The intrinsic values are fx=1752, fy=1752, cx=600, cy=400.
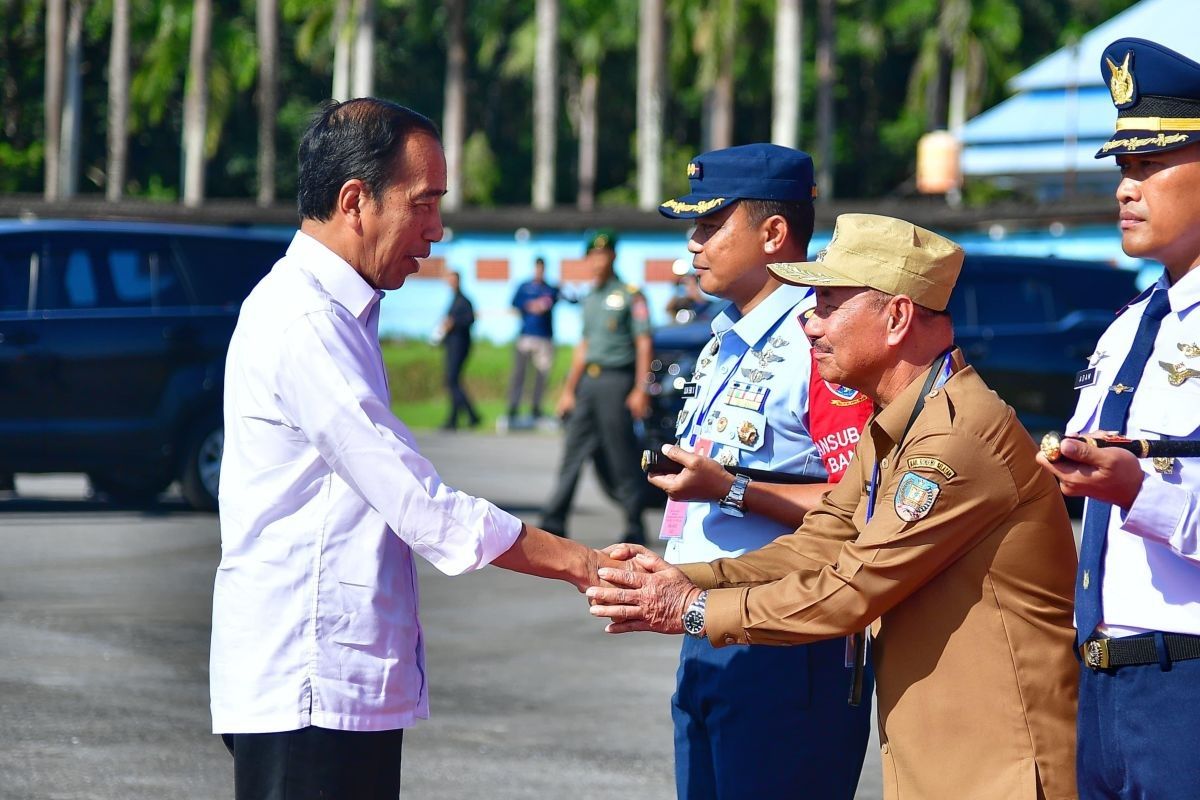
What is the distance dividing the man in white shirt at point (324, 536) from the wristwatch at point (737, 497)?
0.72 m

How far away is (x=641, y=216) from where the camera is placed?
2941cm

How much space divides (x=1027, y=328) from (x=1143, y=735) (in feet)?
41.2

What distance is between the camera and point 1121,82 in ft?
11.6

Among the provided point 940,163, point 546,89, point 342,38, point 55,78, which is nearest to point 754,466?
point 940,163

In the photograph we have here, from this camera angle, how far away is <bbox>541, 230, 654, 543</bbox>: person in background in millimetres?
12219

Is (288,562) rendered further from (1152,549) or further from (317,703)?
(1152,549)

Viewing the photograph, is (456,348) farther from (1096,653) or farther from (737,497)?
(1096,653)

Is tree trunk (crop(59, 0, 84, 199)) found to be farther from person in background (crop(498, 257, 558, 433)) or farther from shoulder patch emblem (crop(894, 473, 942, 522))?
shoulder patch emblem (crop(894, 473, 942, 522))

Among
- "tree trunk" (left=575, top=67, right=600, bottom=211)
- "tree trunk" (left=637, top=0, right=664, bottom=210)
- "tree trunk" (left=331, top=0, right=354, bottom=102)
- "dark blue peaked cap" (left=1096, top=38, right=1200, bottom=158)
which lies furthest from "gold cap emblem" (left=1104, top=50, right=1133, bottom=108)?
"tree trunk" (left=575, top=67, right=600, bottom=211)

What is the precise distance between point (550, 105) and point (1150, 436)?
41663mm

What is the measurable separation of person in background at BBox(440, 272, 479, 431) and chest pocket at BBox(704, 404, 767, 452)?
18.1 meters

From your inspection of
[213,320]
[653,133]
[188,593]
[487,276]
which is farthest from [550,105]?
[188,593]

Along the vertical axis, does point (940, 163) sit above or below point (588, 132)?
below

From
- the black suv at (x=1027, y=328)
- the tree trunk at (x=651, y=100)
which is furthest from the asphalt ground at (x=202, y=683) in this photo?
the tree trunk at (x=651, y=100)
